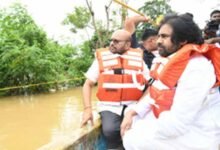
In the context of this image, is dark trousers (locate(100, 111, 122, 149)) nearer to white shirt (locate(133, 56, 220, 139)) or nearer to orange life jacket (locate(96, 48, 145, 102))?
orange life jacket (locate(96, 48, 145, 102))

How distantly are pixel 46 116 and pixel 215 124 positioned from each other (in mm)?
8062

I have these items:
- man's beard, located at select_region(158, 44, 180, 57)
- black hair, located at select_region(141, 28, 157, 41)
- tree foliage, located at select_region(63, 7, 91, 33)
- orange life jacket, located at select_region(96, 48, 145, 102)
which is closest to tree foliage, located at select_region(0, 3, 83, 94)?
tree foliage, located at select_region(63, 7, 91, 33)

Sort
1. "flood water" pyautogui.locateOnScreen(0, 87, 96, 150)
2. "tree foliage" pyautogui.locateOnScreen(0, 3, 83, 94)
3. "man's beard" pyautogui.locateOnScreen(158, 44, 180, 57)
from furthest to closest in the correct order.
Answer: "tree foliage" pyautogui.locateOnScreen(0, 3, 83, 94) → "flood water" pyautogui.locateOnScreen(0, 87, 96, 150) → "man's beard" pyautogui.locateOnScreen(158, 44, 180, 57)

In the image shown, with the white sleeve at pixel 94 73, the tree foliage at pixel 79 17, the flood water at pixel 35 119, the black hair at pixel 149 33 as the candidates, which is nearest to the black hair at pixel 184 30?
the white sleeve at pixel 94 73

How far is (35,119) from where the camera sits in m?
9.18

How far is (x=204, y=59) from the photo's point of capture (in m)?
1.72

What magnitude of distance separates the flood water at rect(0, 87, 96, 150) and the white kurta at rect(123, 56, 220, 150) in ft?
17.1

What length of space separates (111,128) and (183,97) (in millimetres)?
1161

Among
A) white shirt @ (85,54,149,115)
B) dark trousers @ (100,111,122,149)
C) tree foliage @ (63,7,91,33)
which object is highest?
tree foliage @ (63,7,91,33)

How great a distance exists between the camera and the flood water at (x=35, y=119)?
7228mm

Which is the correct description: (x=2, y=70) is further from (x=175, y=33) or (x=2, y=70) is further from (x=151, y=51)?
(x=175, y=33)

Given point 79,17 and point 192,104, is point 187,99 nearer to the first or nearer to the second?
point 192,104

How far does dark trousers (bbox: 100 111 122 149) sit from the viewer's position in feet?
8.88

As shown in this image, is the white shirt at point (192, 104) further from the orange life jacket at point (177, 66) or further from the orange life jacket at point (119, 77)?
the orange life jacket at point (119, 77)
